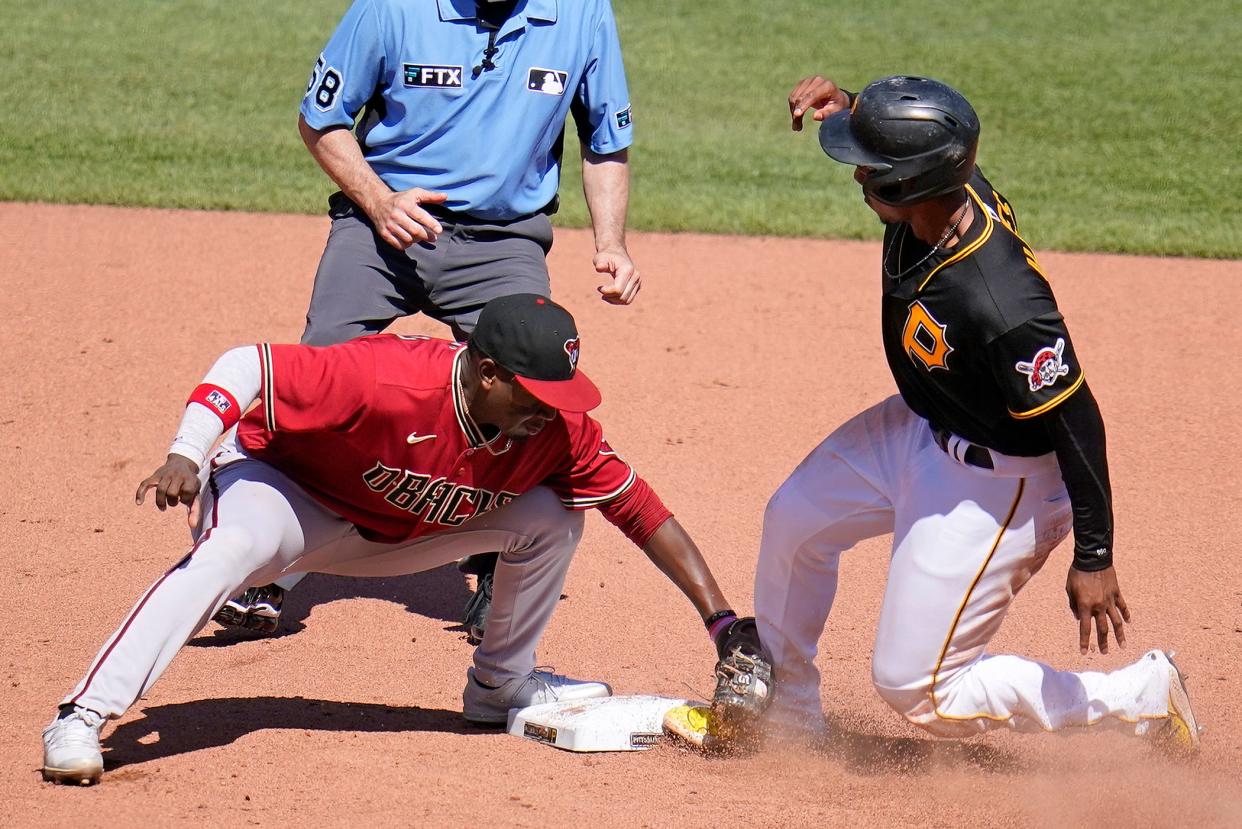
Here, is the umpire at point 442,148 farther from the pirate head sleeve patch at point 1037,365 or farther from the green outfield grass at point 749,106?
the green outfield grass at point 749,106

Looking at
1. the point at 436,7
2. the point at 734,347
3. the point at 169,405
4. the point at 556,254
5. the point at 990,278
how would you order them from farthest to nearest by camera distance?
the point at 556,254 → the point at 734,347 → the point at 169,405 → the point at 436,7 → the point at 990,278

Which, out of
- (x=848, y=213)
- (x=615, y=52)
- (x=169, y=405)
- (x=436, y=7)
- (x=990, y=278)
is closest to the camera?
(x=990, y=278)

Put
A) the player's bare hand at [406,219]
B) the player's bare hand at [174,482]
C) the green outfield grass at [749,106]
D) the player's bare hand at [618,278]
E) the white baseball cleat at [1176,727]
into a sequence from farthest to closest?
the green outfield grass at [749,106]
the player's bare hand at [618,278]
the player's bare hand at [406,219]
the white baseball cleat at [1176,727]
the player's bare hand at [174,482]

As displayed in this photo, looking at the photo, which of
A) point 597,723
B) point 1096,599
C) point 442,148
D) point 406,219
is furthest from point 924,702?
point 442,148

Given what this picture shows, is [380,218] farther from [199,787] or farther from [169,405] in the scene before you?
[169,405]

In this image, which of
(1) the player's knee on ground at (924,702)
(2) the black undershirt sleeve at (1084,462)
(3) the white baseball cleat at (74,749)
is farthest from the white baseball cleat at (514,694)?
(2) the black undershirt sleeve at (1084,462)

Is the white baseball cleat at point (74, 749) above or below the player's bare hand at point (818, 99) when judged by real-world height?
below

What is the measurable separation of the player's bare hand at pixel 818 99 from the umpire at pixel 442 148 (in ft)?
2.48

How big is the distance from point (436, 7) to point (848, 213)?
5.64m

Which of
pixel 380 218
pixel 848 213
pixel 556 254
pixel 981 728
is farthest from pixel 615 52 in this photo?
pixel 848 213

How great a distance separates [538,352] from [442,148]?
1444mm

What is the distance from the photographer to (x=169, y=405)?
6.91 metres

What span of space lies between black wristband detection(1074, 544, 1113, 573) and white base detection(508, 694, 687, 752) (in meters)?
1.21

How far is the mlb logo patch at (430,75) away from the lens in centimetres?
503
